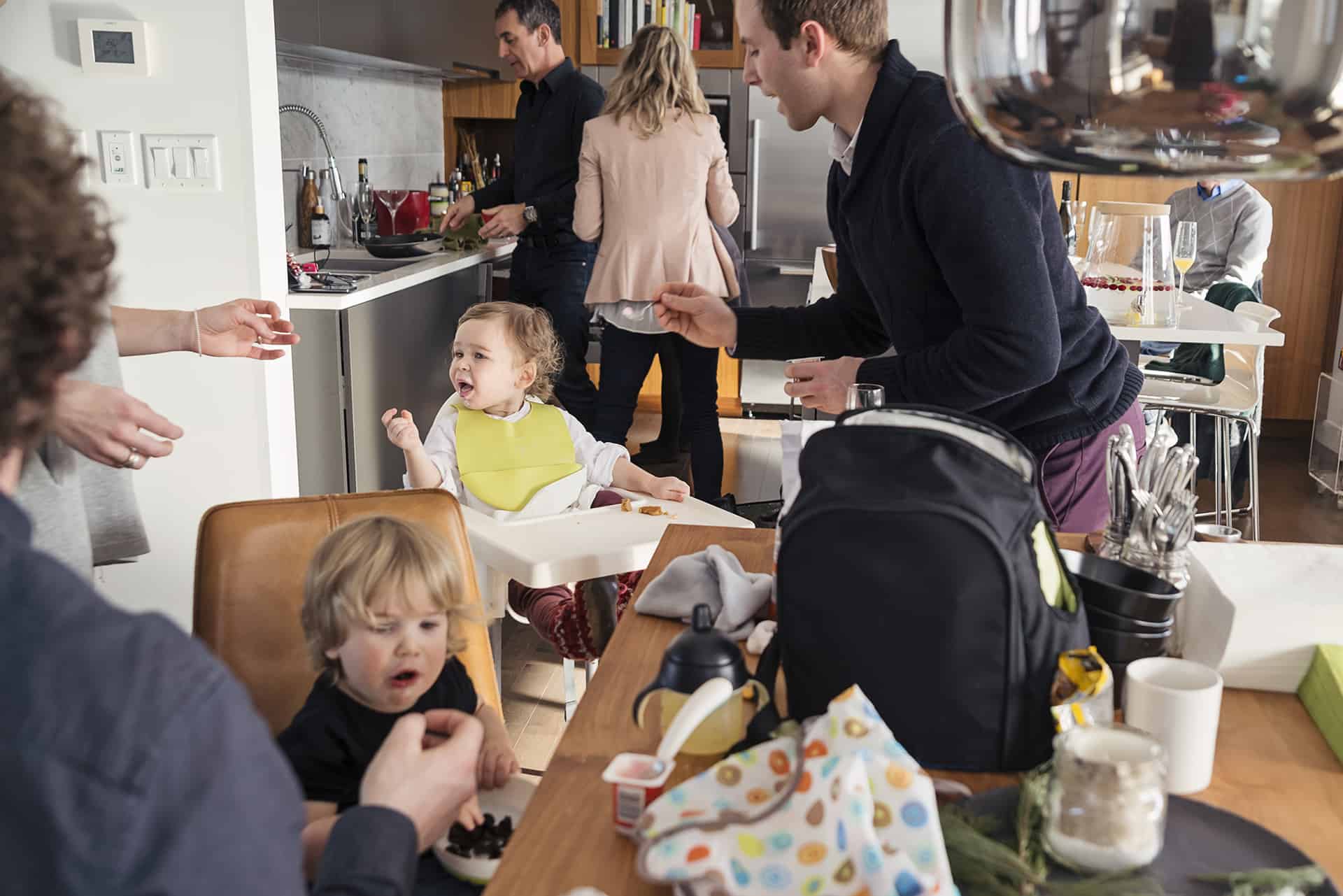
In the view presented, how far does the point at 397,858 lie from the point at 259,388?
1.91m

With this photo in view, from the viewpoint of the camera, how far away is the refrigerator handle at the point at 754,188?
5504 mm

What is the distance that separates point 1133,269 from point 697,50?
2.98 m

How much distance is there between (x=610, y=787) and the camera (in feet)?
3.21

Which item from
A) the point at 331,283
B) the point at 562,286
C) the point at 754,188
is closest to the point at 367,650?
the point at 331,283

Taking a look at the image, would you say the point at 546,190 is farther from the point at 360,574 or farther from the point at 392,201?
the point at 360,574

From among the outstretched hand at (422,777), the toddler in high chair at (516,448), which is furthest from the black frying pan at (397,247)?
the outstretched hand at (422,777)

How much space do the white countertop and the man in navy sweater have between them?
1591 millimetres

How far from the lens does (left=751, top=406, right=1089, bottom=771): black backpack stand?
3.11ft

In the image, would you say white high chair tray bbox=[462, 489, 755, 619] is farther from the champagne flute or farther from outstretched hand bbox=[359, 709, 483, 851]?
outstretched hand bbox=[359, 709, 483, 851]

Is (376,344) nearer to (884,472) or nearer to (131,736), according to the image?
(884,472)

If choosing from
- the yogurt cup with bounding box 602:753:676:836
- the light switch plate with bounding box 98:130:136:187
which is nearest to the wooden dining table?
the yogurt cup with bounding box 602:753:676:836

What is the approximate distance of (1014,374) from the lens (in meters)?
1.46

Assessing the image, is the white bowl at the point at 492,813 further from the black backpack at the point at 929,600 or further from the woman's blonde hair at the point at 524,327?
the woman's blonde hair at the point at 524,327

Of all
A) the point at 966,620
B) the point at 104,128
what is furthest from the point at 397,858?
the point at 104,128
